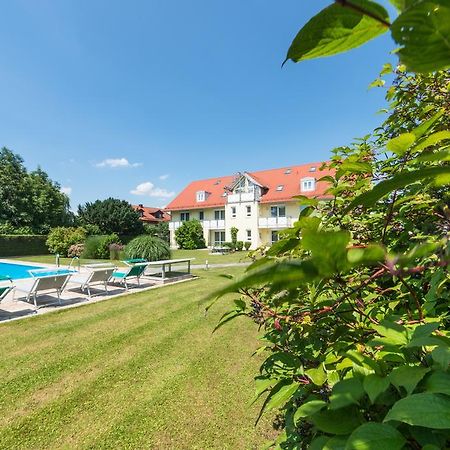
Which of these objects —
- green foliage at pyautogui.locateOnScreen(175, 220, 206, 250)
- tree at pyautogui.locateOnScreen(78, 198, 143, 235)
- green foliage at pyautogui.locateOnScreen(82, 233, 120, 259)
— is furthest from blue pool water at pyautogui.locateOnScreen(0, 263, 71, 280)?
green foliage at pyautogui.locateOnScreen(175, 220, 206, 250)

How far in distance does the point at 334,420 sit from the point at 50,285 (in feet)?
32.0

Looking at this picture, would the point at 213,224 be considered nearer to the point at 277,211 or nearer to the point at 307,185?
the point at 277,211

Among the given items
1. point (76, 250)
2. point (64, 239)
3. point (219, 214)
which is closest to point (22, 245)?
point (64, 239)

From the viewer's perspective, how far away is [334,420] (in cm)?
74

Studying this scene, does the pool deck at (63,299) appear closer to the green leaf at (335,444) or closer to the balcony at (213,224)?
the green leaf at (335,444)

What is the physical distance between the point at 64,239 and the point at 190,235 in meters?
14.4

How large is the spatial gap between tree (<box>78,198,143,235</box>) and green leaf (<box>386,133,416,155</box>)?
3799 cm

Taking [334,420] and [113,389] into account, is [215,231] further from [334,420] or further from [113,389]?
[334,420]

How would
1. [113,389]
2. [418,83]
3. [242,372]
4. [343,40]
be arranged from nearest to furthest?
[343,40] → [418,83] → [113,389] → [242,372]

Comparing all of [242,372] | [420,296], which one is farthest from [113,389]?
[420,296]

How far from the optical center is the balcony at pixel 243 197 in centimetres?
3416

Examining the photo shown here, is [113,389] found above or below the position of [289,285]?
below

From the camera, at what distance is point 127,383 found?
15.1 ft

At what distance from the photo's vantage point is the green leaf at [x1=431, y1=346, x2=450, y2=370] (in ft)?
1.98
